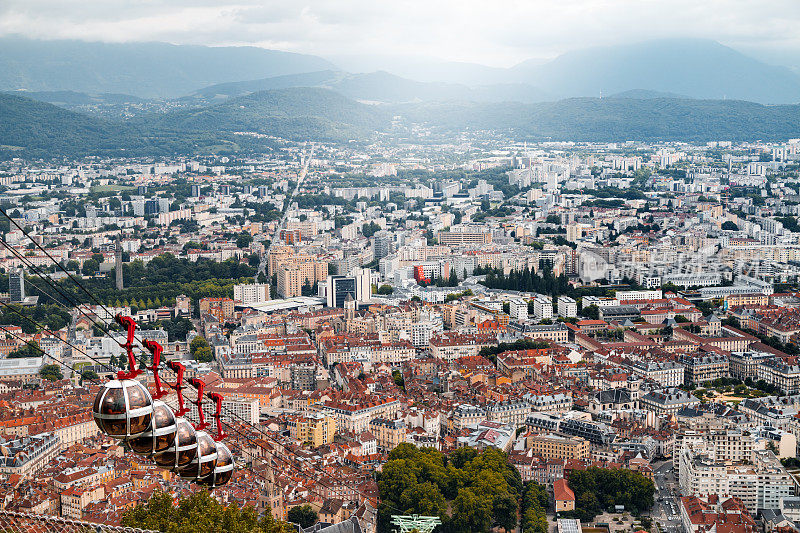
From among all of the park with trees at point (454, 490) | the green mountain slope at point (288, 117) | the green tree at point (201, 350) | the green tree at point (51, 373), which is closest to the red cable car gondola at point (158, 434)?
the park with trees at point (454, 490)

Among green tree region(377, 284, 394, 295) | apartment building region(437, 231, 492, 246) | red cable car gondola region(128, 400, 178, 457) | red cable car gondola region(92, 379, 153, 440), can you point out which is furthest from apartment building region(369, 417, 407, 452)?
apartment building region(437, 231, 492, 246)

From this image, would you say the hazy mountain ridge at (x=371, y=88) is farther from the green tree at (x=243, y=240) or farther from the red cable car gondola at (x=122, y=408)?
the red cable car gondola at (x=122, y=408)


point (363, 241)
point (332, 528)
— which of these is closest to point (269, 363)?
point (332, 528)

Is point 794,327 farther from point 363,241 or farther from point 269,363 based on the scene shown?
point 363,241

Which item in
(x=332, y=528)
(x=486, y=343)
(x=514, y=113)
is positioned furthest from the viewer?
(x=514, y=113)

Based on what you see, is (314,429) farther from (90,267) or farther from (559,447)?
(90,267)
